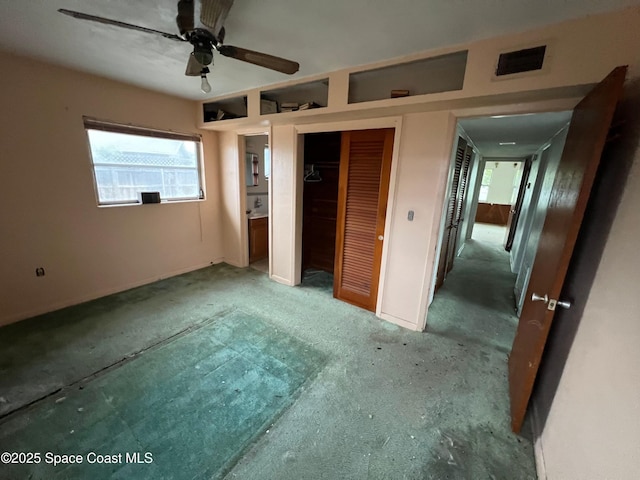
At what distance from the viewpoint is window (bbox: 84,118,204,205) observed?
2.85 metres

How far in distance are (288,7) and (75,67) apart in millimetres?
2436

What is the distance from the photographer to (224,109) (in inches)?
147

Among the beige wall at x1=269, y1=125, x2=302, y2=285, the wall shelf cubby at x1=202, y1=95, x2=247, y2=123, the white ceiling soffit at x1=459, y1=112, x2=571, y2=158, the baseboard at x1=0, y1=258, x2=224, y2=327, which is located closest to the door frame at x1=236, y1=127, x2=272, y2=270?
the beige wall at x1=269, y1=125, x2=302, y2=285

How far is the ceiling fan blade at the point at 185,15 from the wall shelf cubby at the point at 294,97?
54.4 inches

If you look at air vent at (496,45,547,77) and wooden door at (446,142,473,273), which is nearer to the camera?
air vent at (496,45,547,77)

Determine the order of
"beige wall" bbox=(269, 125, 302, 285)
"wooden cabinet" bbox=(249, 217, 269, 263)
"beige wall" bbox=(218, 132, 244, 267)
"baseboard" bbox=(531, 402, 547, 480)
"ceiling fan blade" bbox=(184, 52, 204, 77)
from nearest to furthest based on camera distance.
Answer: "baseboard" bbox=(531, 402, 547, 480) < "ceiling fan blade" bbox=(184, 52, 204, 77) < "beige wall" bbox=(269, 125, 302, 285) < "beige wall" bbox=(218, 132, 244, 267) < "wooden cabinet" bbox=(249, 217, 269, 263)

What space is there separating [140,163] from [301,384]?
10.6ft

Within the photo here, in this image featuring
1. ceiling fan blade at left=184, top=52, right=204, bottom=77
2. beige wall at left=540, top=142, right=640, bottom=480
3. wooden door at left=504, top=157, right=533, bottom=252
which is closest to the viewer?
beige wall at left=540, top=142, right=640, bottom=480

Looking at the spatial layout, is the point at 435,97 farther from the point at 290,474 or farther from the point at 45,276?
the point at 45,276

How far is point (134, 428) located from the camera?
1499 mm

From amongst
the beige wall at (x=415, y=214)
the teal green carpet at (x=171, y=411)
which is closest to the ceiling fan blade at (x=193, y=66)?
the beige wall at (x=415, y=214)

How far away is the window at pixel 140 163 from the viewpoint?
2846mm

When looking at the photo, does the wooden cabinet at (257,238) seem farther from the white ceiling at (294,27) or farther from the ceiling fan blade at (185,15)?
the ceiling fan blade at (185,15)

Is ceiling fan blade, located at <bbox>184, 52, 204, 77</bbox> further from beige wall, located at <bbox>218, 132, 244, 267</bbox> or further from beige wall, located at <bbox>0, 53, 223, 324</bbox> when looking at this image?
beige wall, located at <bbox>218, 132, 244, 267</bbox>
